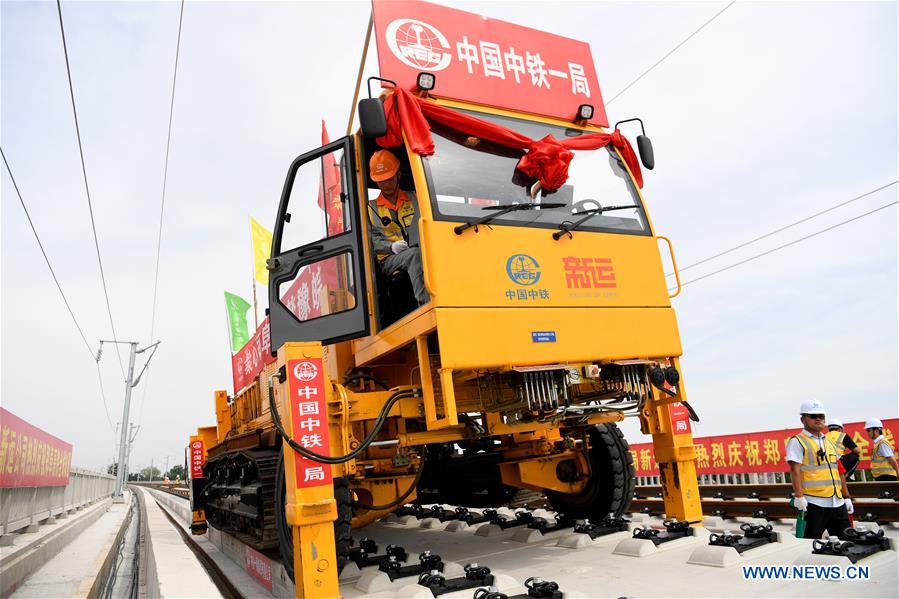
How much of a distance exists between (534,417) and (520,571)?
3.67 ft

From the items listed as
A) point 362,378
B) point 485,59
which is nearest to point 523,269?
point 362,378

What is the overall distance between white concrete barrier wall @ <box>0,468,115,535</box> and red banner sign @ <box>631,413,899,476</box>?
905 centimetres

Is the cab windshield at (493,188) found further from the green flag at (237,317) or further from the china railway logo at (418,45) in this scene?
the green flag at (237,317)

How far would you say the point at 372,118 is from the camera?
12.9 feet

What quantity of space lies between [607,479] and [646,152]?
10.1ft

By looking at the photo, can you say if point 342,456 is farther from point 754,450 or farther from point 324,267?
point 754,450

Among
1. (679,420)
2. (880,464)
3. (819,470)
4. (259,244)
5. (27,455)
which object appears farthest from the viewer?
(259,244)

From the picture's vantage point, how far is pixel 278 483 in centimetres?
442

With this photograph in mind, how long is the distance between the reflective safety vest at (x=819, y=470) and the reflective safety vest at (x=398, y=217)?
3.40 meters

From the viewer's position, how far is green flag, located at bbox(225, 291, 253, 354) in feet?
53.4

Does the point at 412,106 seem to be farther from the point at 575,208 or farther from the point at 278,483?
the point at 278,483

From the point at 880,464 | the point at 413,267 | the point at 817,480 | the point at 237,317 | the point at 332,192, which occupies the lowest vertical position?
the point at 880,464

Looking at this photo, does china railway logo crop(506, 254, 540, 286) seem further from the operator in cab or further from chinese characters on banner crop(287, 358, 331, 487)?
chinese characters on banner crop(287, 358, 331, 487)

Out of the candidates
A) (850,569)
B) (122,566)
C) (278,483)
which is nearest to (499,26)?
(278,483)
